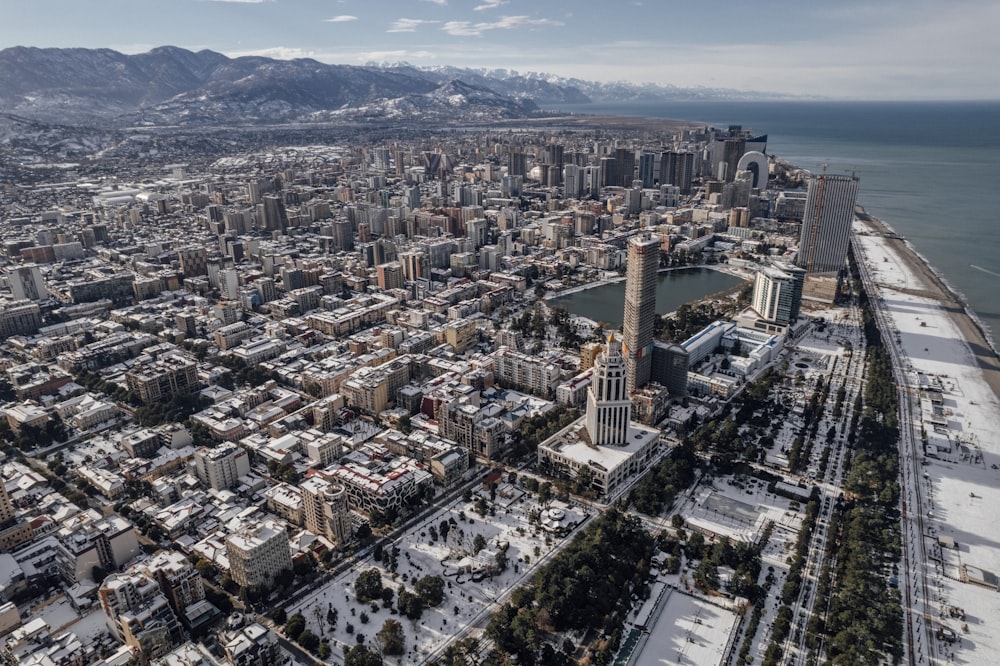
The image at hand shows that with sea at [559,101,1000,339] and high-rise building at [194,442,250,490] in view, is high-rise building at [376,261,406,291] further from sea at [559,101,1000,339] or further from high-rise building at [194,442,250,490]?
sea at [559,101,1000,339]

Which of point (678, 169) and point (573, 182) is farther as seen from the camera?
point (678, 169)

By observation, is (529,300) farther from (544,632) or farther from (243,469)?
(544,632)

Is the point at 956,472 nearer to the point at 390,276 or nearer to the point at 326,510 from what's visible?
the point at 326,510

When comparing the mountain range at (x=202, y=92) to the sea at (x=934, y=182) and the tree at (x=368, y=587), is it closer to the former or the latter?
the sea at (x=934, y=182)

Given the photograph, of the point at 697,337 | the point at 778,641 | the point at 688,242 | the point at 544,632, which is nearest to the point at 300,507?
the point at 544,632

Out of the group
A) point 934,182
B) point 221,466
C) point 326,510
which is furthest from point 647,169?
point 326,510
